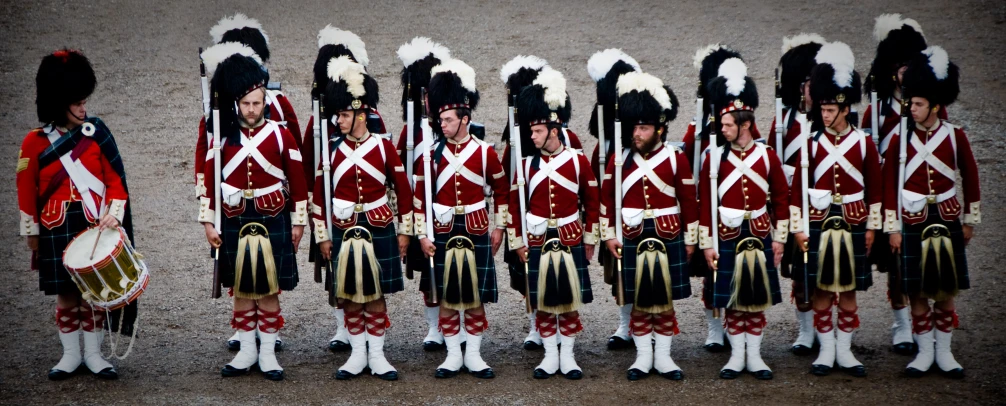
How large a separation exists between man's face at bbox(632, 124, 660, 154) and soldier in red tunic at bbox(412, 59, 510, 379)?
32.8 inches

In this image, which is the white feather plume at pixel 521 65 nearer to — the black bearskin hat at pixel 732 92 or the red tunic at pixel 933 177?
the black bearskin hat at pixel 732 92

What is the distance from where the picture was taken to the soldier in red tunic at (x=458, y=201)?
21.9 ft

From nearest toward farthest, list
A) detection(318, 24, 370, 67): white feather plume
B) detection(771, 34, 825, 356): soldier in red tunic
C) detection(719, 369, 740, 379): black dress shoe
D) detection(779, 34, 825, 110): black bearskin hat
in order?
detection(719, 369, 740, 379): black dress shoe
detection(771, 34, 825, 356): soldier in red tunic
detection(779, 34, 825, 110): black bearskin hat
detection(318, 24, 370, 67): white feather plume

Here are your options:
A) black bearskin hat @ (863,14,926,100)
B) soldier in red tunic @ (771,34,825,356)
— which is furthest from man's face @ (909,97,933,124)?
black bearskin hat @ (863,14,926,100)

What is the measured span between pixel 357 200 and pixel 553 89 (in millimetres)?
1333

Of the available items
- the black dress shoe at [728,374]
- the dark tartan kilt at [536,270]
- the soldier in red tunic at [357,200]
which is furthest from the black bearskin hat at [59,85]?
the black dress shoe at [728,374]

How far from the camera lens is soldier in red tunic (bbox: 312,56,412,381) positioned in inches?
261

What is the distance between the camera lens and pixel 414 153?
7.28m

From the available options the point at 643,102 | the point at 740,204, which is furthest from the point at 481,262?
the point at 740,204

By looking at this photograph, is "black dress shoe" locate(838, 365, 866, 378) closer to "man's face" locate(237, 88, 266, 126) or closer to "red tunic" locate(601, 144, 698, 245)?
"red tunic" locate(601, 144, 698, 245)

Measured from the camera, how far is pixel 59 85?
6527 millimetres

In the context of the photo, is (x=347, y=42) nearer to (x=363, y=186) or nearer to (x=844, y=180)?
(x=363, y=186)

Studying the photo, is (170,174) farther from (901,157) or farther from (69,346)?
(901,157)

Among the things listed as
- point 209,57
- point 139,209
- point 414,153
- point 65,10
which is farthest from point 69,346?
point 65,10
